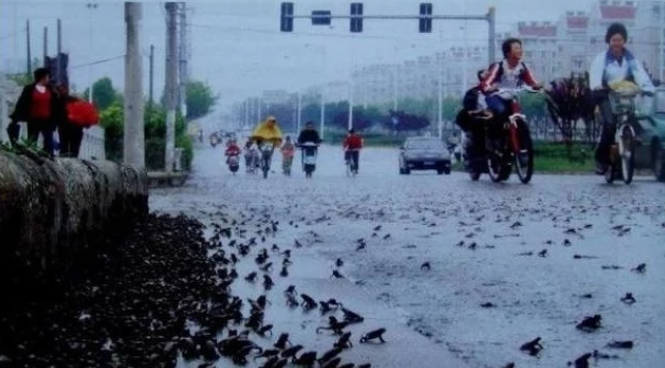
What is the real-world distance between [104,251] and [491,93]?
9.60m

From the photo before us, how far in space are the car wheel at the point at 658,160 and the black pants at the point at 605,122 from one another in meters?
3.05

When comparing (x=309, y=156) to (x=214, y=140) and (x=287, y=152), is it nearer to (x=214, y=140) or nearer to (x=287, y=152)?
(x=287, y=152)

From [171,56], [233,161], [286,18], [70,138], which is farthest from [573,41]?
[70,138]

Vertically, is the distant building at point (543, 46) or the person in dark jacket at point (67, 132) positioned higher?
the distant building at point (543, 46)

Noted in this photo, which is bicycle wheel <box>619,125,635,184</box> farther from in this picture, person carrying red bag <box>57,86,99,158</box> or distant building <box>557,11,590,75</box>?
distant building <box>557,11,590,75</box>

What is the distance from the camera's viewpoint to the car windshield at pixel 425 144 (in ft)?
129

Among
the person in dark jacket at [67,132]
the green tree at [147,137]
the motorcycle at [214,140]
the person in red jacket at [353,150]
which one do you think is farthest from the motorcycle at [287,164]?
the motorcycle at [214,140]

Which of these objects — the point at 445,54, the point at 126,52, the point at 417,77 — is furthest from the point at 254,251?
the point at 417,77

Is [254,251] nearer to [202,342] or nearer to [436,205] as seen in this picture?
[202,342]

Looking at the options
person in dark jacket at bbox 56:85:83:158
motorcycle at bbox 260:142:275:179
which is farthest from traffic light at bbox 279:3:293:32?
person in dark jacket at bbox 56:85:83:158

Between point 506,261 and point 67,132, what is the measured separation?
476 inches

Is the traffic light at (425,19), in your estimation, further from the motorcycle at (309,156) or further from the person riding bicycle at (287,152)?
the motorcycle at (309,156)

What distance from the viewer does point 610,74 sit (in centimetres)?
1673

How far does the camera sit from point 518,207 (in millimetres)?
12109
